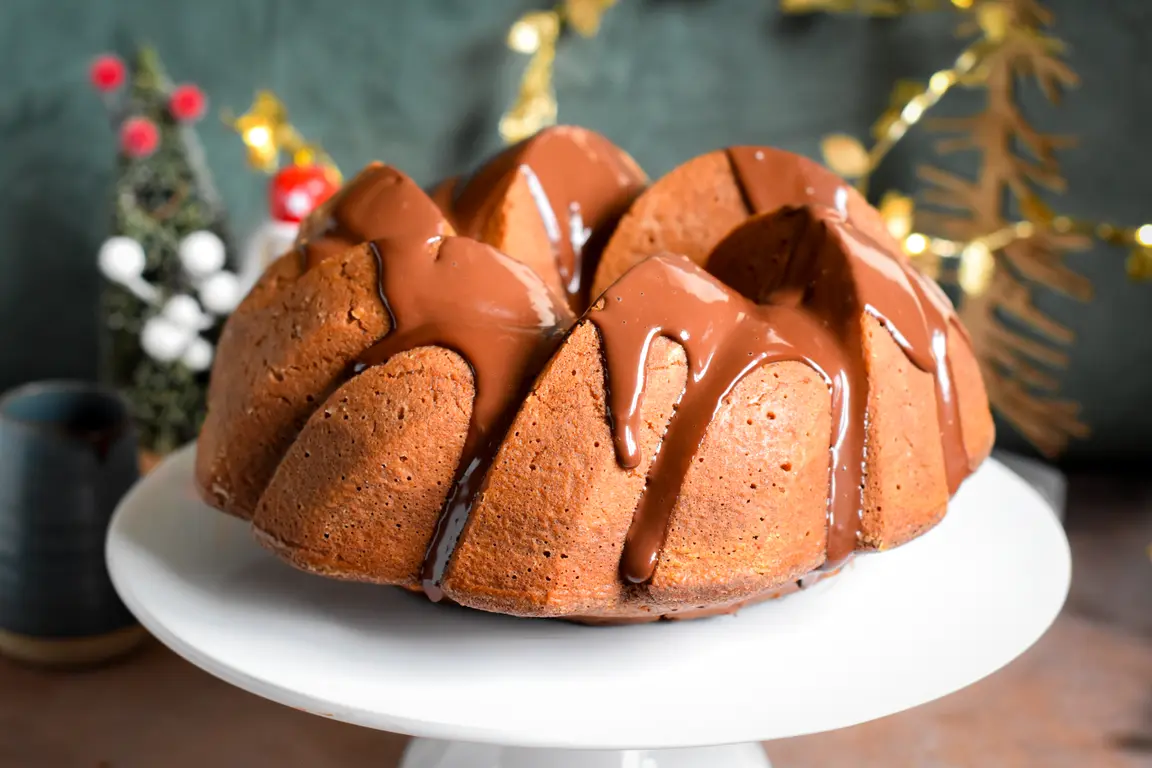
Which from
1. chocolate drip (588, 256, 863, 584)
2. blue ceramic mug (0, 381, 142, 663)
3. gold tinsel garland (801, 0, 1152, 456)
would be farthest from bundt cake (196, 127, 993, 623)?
gold tinsel garland (801, 0, 1152, 456)

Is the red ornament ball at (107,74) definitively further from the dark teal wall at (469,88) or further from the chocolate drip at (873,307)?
the chocolate drip at (873,307)

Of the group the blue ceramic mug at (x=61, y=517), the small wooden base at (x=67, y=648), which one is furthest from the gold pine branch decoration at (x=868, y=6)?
the small wooden base at (x=67, y=648)

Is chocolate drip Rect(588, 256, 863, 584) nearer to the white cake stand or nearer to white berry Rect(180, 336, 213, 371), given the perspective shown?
the white cake stand

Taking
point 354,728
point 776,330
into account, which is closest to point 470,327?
point 776,330

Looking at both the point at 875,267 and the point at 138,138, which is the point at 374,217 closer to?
the point at 875,267

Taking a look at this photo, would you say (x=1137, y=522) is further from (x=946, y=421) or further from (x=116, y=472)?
(x=116, y=472)

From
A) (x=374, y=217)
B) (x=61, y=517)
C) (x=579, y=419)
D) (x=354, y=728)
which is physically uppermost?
(x=374, y=217)

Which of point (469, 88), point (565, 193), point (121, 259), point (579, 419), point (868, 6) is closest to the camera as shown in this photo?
point (579, 419)
